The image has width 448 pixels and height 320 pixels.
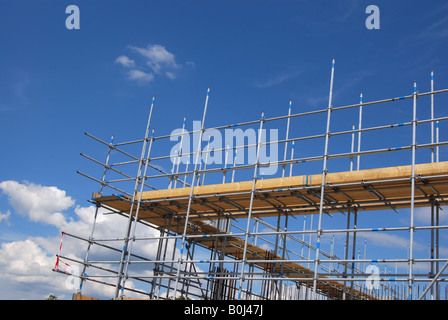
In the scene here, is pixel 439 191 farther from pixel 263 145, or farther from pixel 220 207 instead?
pixel 220 207

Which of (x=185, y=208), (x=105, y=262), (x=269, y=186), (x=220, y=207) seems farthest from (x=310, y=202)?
(x=105, y=262)

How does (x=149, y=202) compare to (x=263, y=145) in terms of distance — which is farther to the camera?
(x=149, y=202)

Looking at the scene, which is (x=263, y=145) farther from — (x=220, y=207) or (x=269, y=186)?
(x=220, y=207)

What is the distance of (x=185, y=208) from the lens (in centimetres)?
1772

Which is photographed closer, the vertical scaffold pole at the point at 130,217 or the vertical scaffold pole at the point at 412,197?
the vertical scaffold pole at the point at 412,197

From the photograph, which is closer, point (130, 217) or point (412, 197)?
point (412, 197)

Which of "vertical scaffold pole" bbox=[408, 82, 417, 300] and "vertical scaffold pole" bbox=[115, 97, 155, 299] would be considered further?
"vertical scaffold pole" bbox=[115, 97, 155, 299]
